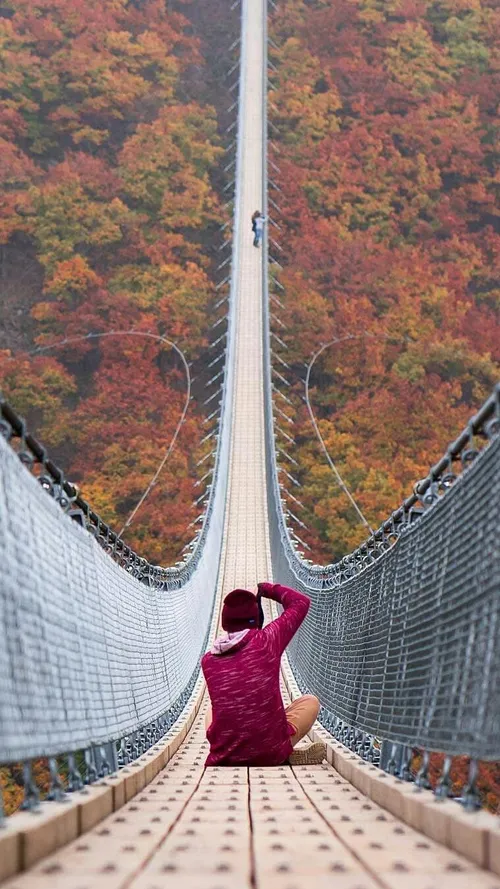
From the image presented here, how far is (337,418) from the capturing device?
30344mm

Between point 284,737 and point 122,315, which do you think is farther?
point 122,315

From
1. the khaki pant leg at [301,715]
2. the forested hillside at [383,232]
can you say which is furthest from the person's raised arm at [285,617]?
the forested hillside at [383,232]

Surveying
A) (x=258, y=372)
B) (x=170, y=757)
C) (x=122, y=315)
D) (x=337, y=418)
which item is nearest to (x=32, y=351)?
(x=122, y=315)

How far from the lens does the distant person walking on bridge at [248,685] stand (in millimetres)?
3801

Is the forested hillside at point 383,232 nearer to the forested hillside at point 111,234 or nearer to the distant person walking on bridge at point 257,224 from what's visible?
the forested hillside at point 111,234

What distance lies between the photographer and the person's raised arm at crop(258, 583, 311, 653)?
3.84 metres

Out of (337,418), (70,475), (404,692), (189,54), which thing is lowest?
(404,692)

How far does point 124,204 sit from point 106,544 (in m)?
34.3

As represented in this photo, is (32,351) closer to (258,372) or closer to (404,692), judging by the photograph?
(258,372)

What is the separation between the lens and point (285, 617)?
392cm

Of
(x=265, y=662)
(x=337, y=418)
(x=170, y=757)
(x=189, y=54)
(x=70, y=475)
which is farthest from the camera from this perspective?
(x=189, y=54)

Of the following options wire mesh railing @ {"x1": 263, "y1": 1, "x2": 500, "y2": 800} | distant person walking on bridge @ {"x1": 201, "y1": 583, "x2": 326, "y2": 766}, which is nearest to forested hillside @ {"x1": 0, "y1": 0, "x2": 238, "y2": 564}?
wire mesh railing @ {"x1": 263, "y1": 1, "x2": 500, "y2": 800}

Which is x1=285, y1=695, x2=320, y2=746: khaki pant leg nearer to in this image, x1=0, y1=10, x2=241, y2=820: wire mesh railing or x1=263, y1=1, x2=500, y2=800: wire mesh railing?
x1=263, y1=1, x2=500, y2=800: wire mesh railing

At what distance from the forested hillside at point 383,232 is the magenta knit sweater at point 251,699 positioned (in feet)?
64.2
